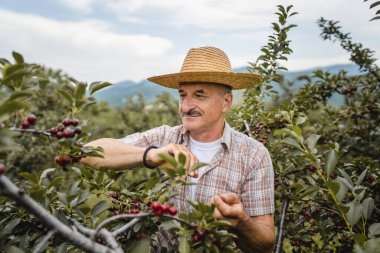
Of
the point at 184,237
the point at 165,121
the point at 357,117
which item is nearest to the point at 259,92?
the point at 357,117

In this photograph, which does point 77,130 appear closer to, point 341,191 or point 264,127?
point 341,191

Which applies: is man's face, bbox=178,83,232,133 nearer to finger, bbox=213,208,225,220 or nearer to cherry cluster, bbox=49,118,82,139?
finger, bbox=213,208,225,220

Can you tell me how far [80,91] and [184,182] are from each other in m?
0.55

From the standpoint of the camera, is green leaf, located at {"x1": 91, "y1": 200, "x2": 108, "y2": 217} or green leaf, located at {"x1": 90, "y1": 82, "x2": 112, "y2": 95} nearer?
green leaf, located at {"x1": 90, "y1": 82, "x2": 112, "y2": 95}

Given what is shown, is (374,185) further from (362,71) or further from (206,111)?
(362,71)

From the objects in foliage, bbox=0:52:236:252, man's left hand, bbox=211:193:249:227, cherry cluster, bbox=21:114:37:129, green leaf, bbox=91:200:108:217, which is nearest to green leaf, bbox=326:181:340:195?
man's left hand, bbox=211:193:249:227

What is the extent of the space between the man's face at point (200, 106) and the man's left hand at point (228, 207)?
101 cm

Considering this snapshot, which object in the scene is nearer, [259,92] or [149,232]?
[149,232]

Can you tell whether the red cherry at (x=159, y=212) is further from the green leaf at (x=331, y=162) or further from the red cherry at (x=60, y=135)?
the green leaf at (x=331, y=162)

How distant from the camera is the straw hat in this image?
2.51 meters

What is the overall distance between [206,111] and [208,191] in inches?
22.4

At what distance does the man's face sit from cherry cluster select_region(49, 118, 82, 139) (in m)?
1.21

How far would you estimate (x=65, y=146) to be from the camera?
1.43 metres

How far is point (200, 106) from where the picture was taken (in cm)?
257
